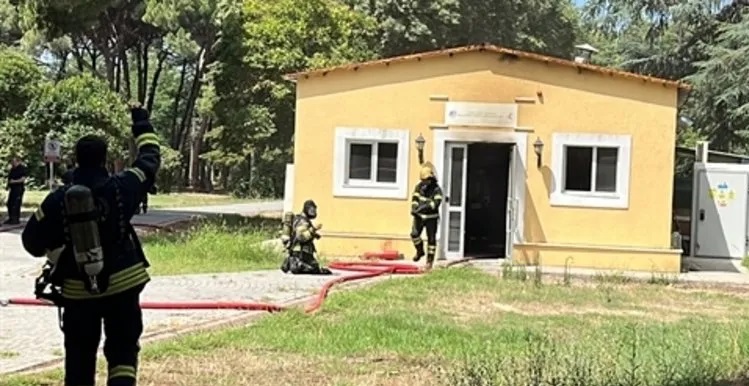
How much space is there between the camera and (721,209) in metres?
21.7

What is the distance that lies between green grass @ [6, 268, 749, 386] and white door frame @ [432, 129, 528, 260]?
188 inches

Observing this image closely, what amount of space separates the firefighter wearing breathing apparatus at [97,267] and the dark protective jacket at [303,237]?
9.92 m

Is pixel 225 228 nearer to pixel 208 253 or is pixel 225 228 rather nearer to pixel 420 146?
pixel 208 253

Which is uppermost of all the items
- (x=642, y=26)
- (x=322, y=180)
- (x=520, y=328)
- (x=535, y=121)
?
(x=642, y=26)

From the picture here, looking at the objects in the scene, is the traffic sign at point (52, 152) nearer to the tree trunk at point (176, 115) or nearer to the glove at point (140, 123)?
the glove at point (140, 123)

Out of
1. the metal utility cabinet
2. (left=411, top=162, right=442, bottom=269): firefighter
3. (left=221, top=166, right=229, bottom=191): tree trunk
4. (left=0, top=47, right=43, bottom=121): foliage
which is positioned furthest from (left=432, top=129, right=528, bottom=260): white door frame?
(left=221, top=166, right=229, bottom=191): tree trunk

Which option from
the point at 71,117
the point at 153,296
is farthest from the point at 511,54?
the point at 71,117

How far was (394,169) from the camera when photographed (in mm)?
19797

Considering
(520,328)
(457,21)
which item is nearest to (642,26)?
(457,21)

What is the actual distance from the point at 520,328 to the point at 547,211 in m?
8.82

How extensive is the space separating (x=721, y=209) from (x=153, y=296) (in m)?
13.3

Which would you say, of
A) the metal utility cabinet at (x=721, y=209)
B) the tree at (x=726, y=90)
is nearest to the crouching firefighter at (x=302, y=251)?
the metal utility cabinet at (x=721, y=209)

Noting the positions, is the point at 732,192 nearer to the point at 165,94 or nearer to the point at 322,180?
the point at 322,180

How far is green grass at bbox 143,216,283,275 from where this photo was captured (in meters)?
16.8
